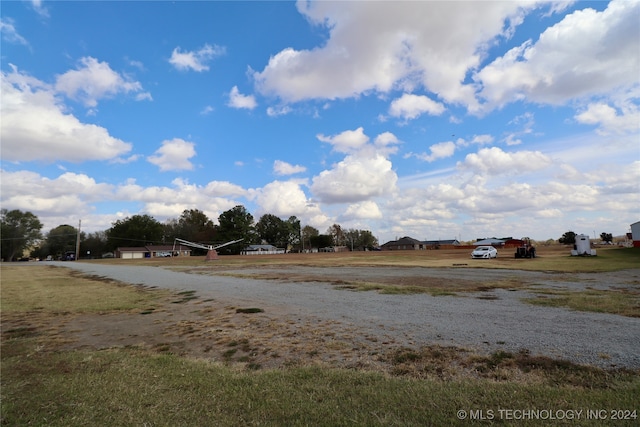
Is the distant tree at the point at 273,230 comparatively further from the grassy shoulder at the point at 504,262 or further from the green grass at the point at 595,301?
the green grass at the point at 595,301

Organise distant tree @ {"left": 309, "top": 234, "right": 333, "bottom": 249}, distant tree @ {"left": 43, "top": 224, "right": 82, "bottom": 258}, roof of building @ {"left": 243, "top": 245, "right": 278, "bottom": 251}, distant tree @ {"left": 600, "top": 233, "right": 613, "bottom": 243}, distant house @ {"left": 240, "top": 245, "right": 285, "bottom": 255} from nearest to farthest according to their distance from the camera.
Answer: distant tree @ {"left": 600, "top": 233, "right": 613, "bottom": 243}, distant house @ {"left": 240, "top": 245, "right": 285, "bottom": 255}, distant tree @ {"left": 43, "top": 224, "right": 82, "bottom": 258}, roof of building @ {"left": 243, "top": 245, "right": 278, "bottom": 251}, distant tree @ {"left": 309, "top": 234, "right": 333, "bottom": 249}

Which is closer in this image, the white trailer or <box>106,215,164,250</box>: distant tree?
the white trailer

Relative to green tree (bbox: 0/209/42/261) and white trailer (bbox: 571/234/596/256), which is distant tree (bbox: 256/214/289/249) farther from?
white trailer (bbox: 571/234/596/256)

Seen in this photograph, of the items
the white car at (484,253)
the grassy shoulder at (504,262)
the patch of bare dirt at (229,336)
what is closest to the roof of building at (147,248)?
the grassy shoulder at (504,262)

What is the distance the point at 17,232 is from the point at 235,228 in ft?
208

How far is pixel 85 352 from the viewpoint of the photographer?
6.84 metres

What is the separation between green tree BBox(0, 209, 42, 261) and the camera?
327 ft

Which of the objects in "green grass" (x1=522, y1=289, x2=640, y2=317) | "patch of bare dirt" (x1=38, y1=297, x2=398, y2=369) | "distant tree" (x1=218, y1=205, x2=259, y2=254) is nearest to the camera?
"patch of bare dirt" (x1=38, y1=297, x2=398, y2=369)

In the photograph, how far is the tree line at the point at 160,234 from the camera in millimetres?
102625

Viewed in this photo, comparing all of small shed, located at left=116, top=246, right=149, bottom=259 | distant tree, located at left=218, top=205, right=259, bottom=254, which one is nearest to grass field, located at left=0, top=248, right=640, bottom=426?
distant tree, located at left=218, top=205, right=259, bottom=254

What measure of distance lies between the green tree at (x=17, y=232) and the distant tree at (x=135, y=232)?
20.7 meters

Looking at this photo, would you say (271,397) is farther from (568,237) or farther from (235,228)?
(568,237)

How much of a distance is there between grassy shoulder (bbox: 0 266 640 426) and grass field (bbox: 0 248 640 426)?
0.04 feet

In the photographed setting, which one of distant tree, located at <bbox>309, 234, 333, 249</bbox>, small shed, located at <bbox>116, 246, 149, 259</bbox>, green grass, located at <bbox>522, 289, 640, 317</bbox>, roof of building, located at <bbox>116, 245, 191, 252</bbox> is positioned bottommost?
green grass, located at <bbox>522, 289, 640, 317</bbox>
